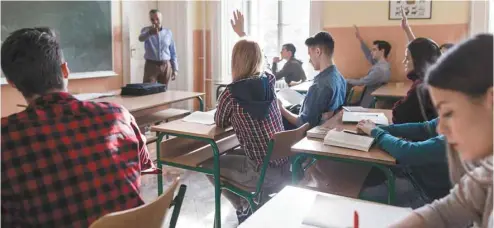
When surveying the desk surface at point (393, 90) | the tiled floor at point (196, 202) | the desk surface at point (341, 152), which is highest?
the desk surface at point (393, 90)

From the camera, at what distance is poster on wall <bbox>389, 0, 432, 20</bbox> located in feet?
17.1

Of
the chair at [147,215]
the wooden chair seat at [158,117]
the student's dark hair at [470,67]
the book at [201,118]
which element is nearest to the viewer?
the student's dark hair at [470,67]

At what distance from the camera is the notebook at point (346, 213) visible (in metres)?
1.23

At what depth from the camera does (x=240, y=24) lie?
10.2 feet

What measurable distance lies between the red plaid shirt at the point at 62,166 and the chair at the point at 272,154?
1.07m

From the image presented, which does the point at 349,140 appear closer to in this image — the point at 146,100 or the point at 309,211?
the point at 309,211

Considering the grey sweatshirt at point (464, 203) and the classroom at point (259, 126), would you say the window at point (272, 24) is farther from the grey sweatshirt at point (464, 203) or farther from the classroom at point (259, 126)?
the grey sweatshirt at point (464, 203)

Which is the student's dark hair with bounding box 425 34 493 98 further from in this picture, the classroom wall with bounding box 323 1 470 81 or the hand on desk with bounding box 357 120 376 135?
the classroom wall with bounding box 323 1 470 81

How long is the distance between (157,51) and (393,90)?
2.95 metres

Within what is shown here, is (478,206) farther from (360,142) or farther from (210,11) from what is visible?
(210,11)

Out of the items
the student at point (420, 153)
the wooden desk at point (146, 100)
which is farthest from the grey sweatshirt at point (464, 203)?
the wooden desk at point (146, 100)

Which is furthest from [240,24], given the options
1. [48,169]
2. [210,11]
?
[210,11]

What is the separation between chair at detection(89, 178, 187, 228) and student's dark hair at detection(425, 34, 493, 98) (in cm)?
78

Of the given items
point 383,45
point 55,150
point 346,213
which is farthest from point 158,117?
point 346,213
